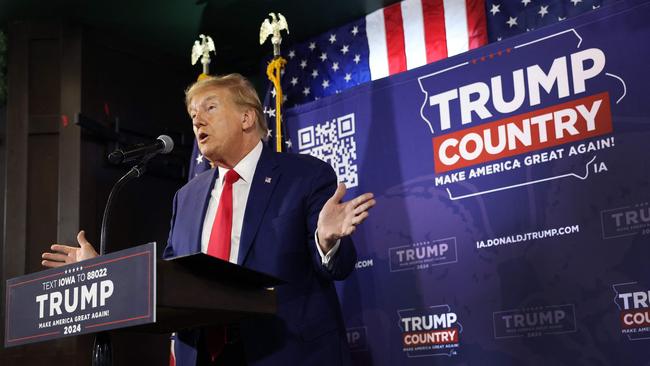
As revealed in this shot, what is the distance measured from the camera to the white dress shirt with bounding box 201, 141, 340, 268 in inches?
95.2

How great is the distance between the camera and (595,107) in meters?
3.15

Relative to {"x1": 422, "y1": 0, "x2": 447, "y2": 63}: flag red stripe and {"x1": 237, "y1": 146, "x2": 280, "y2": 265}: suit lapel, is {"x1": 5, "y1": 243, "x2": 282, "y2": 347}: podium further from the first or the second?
{"x1": 422, "y1": 0, "x2": 447, "y2": 63}: flag red stripe

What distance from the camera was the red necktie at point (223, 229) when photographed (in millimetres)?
2377

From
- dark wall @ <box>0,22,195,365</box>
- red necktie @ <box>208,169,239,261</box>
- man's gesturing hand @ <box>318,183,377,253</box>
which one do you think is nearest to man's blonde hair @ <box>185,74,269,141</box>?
red necktie @ <box>208,169,239,261</box>

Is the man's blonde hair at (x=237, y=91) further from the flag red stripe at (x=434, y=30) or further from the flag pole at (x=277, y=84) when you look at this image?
the flag red stripe at (x=434, y=30)

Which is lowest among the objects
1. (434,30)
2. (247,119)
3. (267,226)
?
(267,226)

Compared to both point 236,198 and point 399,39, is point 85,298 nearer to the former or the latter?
point 236,198

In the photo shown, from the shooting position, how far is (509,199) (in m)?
3.36

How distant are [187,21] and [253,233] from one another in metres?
2.89

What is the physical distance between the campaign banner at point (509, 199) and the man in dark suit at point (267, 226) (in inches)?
44.2

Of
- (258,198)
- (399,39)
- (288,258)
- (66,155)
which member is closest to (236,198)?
(258,198)

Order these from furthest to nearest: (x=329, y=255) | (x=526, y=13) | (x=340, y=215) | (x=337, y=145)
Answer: (x=337, y=145) < (x=526, y=13) < (x=329, y=255) < (x=340, y=215)

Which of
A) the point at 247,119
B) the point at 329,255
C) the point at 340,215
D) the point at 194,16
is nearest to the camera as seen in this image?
the point at 340,215

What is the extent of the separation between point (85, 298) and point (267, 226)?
71cm
